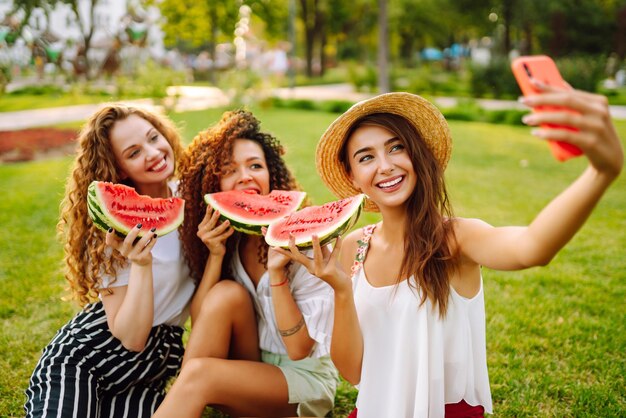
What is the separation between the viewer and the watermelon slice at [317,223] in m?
2.37

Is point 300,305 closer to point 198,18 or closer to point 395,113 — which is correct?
point 395,113

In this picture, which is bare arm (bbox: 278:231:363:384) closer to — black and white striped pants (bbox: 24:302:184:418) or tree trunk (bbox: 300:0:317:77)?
black and white striped pants (bbox: 24:302:184:418)

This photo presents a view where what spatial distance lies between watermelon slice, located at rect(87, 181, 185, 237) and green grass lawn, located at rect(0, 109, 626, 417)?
3.94ft

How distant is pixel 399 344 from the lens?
2279mm

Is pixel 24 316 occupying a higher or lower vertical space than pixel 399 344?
lower

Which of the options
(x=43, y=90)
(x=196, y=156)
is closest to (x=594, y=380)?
(x=196, y=156)

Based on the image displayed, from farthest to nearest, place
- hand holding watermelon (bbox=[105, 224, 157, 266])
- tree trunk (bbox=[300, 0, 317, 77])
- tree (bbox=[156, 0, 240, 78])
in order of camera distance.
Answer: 1. tree trunk (bbox=[300, 0, 317, 77])
2. tree (bbox=[156, 0, 240, 78])
3. hand holding watermelon (bbox=[105, 224, 157, 266])

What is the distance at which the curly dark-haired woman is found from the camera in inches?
102

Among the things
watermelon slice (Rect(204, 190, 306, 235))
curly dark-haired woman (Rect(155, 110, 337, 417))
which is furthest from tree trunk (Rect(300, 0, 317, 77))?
watermelon slice (Rect(204, 190, 306, 235))

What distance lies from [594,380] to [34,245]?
5551 millimetres

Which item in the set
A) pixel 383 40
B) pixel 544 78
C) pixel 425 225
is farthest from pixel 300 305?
pixel 383 40

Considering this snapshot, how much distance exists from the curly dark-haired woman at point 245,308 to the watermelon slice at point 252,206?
0.06m

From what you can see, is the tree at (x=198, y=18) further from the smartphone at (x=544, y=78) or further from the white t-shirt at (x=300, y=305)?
the smartphone at (x=544, y=78)

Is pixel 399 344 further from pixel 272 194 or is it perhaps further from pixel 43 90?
pixel 43 90
